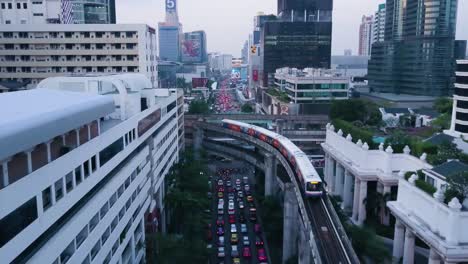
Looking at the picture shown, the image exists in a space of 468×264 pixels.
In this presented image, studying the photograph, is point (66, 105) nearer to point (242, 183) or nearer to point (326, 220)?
point (326, 220)

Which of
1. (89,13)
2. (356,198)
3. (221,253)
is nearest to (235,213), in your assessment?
(221,253)

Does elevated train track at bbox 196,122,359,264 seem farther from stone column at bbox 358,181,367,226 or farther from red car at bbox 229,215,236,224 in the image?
red car at bbox 229,215,236,224

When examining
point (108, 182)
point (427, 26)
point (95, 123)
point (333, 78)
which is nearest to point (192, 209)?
point (108, 182)

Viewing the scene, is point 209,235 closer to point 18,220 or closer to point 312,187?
point 312,187

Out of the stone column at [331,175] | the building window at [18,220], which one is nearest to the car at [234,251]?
the stone column at [331,175]

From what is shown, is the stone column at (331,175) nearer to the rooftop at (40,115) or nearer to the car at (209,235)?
the car at (209,235)

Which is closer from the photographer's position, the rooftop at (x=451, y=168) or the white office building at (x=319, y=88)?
the rooftop at (x=451, y=168)

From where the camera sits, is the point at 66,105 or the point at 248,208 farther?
the point at 248,208
